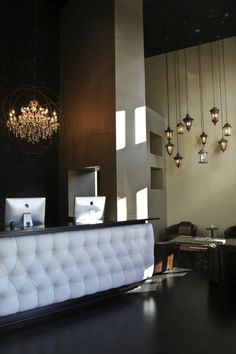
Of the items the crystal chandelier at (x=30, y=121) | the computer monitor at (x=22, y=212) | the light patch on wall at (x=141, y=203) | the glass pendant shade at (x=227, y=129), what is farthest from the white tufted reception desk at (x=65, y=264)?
the glass pendant shade at (x=227, y=129)

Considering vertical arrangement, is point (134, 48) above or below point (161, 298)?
above

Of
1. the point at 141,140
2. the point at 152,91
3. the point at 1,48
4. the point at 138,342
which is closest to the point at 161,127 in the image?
the point at 152,91

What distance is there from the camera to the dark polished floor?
280 centimetres

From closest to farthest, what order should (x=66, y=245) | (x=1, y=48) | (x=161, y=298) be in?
(x=66, y=245) → (x=161, y=298) → (x=1, y=48)

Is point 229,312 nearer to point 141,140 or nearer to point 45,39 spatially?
point 141,140

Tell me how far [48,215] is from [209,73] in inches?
231

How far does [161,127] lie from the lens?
9.68m

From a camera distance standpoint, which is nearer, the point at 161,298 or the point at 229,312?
the point at 229,312

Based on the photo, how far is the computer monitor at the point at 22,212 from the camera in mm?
3555

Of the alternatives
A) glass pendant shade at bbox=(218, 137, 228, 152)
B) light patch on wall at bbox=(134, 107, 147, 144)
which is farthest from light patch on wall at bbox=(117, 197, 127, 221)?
glass pendant shade at bbox=(218, 137, 228, 152)

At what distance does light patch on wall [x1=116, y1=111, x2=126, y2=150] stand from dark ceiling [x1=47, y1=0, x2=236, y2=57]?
9.35 ft

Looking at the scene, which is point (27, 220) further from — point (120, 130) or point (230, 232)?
point (230, 232)

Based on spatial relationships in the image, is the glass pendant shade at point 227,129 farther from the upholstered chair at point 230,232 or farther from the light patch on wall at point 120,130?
the light patch on wall at point 120,130

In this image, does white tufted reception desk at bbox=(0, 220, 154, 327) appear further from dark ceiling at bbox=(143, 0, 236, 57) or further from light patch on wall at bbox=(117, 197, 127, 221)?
dark ceiling at bbox=(143, 0, 236, 57)
